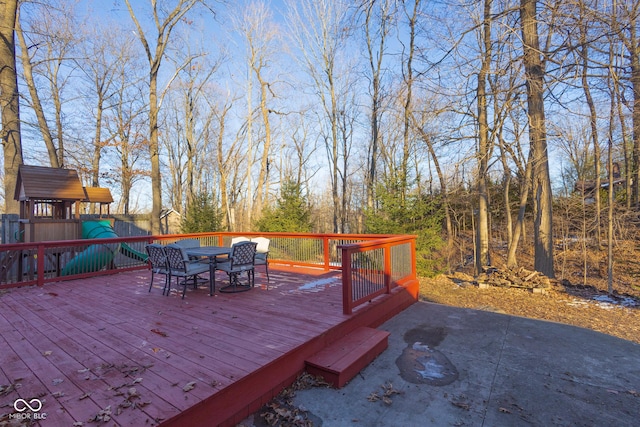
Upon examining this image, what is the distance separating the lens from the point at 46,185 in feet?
25.8

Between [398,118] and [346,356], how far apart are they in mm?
13614

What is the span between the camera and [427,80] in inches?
320

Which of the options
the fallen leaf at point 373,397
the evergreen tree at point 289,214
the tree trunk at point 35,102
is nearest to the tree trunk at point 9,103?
the tree trunk at point 35,102

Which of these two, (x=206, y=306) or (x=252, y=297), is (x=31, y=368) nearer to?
(x=206, y=306)

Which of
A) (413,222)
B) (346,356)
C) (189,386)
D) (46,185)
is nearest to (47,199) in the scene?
(46,185)

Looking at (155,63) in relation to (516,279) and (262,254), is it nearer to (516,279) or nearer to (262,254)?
(262,254)

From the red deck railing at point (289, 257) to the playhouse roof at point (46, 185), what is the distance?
1676mm

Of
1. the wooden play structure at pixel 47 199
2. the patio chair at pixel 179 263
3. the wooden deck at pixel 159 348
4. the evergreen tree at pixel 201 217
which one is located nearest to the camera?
the wooden deck at pixel 159 348

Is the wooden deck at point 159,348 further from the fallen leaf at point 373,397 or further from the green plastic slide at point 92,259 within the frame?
the green plastic slide at point 92,259

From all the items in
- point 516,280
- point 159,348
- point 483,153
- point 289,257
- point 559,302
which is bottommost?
point 559,302

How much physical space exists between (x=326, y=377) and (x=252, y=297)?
2.15m

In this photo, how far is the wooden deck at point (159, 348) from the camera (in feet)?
6.74

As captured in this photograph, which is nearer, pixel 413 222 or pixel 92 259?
pixel 92 259

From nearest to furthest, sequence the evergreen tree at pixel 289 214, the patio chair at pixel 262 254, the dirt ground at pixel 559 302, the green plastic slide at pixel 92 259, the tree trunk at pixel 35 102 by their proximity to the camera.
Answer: the dirt ground at pixel 559 302, the patio chair at pixel 262 254, the green plastic slide at pixel 92 259, the tree trunk at pixel 35 102, the evergreen tree at pixel 289 214
